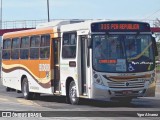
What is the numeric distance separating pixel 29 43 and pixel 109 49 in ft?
20.3

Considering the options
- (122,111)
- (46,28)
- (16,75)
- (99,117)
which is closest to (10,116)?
(99,117)

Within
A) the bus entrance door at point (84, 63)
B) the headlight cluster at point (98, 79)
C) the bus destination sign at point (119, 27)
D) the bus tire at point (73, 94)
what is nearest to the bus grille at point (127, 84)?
the headlight cluster at point (98, 79)

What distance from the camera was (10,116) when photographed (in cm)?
1580

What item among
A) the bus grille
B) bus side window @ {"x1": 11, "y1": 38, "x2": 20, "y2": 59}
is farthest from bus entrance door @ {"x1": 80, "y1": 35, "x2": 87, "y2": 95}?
bus side window @ {"x1": 11, "y1": 38, "x2": 20, "y2": 59}

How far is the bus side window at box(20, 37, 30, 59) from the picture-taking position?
24.4 meters

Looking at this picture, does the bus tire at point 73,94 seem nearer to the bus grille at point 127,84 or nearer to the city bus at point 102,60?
the city bus at point 102,60

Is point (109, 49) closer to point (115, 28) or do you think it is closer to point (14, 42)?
point (115, 28)

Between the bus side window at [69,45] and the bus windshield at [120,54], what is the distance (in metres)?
1.36

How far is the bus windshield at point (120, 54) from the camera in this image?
1878 cm

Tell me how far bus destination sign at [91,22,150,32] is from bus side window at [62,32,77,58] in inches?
51.2

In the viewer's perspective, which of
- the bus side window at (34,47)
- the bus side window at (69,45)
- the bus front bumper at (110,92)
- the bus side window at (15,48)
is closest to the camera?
the bus front bumper at (110,92)

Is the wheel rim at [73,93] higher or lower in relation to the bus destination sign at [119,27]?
lower

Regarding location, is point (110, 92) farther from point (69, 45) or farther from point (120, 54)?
point (69, 45)

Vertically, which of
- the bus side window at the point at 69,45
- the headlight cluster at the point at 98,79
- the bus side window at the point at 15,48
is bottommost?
the headlight cluster at the point at 98,79
